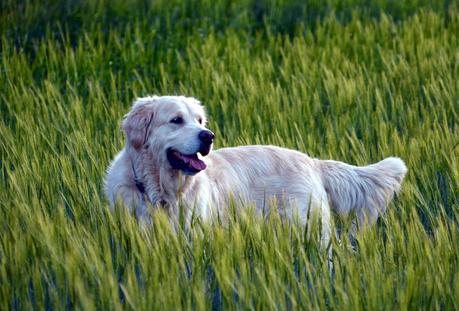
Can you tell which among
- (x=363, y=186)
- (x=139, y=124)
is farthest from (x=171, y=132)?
(x=363, y=186)

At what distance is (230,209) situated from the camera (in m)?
4.46

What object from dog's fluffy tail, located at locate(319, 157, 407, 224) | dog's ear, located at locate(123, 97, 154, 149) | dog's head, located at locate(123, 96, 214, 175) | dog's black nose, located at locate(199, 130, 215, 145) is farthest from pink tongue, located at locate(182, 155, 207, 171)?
dog's fluffy tail, located at locate(319, 157, 407, 224)

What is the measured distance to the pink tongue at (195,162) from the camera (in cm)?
470

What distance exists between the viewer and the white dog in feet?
15.5

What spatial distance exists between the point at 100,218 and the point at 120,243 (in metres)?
0.33

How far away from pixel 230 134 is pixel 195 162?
1325mm

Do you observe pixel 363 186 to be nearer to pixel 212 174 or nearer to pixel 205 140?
pixel 212 174

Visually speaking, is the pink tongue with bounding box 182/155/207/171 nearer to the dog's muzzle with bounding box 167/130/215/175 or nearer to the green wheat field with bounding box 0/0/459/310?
the dog's muzzle with bounding box 167/130/215/175

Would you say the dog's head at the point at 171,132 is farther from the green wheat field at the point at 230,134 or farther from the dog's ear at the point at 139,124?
the green wheat field at the point at 230,134

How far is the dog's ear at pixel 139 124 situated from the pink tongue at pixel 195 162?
0.94 feet

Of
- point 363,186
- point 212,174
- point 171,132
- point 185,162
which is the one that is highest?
point 171,132

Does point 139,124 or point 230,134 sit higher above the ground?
point 139,124

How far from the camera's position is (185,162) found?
15.6 ft

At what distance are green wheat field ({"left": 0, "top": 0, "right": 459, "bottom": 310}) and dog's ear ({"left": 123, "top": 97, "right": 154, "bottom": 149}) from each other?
0.39 m
